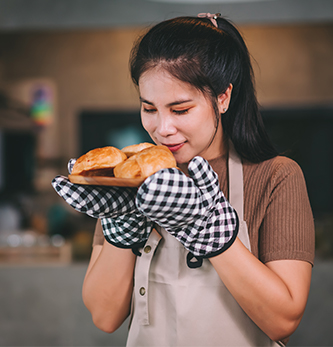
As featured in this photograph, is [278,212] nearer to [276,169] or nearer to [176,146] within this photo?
[276,169]

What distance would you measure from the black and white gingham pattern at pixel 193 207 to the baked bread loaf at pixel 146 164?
0.15 feet

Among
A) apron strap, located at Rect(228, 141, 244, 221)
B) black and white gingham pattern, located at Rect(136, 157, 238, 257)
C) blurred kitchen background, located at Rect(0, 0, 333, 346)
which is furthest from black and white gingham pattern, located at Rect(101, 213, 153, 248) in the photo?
blurred kitchen background, located at Rect(0, 0, 333, 346)

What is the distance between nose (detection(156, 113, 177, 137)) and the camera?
856mm

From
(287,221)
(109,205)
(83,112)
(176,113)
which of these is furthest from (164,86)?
(83,112)

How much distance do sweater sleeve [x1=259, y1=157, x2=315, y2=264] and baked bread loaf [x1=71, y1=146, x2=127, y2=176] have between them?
373 mm

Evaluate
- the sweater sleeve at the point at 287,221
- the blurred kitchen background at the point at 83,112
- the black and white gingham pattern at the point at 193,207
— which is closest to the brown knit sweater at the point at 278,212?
the sweater sleeve at the point at 287,221

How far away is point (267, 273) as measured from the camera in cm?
81

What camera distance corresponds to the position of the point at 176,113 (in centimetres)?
87

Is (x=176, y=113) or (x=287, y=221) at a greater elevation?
(x=176, y=113)

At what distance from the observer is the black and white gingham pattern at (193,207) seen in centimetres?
68

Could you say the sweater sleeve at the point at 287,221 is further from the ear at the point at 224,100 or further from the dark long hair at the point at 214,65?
the ear at the point at 224,100

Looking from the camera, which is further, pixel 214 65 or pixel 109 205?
pixel 214 65

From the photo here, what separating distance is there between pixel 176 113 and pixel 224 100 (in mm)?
155

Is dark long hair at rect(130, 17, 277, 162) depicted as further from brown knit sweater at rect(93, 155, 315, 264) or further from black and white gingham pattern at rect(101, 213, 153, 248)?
black and white gingham pattern at rect(101, 213, 153, 248)
